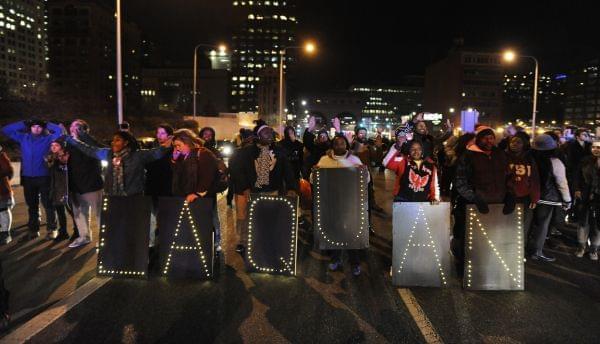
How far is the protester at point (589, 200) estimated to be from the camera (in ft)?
25.6

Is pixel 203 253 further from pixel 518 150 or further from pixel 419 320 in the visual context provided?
pixel 518 150

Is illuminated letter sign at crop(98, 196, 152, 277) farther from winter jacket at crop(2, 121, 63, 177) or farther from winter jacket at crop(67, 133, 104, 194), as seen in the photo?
winter jacket at crop(2, 121, 63, 177)

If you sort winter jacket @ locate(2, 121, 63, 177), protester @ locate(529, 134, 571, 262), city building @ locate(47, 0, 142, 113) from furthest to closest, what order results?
1. city building @ locate(47, 0, 142, 113)
2. winter jacket @ locate(2, 121, 63, 177)
3. protester @ locate(529, 134, 571, 262)

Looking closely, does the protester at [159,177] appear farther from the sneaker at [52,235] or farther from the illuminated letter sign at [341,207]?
the illuminated letter sign at [341,207]

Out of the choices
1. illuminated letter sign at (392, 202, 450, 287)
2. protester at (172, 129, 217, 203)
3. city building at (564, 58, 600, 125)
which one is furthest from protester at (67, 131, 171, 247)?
city building at (564, 58, 600, 125)

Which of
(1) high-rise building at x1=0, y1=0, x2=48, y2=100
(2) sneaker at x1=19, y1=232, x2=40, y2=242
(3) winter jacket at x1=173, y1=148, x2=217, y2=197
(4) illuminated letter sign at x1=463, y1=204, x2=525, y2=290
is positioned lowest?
(2) sneaker at x1=19, y1=232, x2=40, y2=242

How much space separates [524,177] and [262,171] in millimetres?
3634

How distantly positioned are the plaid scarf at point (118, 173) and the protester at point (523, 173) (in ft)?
17.7

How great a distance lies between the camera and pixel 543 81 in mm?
178000

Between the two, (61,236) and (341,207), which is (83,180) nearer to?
(61,236)

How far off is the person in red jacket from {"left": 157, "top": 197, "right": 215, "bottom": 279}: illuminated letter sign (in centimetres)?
247

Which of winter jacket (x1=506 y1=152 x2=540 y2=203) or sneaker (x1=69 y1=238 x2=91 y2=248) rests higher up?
winter jacket (x1=506 y1=152 x2=540 y2=203)

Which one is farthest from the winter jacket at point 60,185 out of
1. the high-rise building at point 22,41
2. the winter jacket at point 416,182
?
the high-rise building at point 22,41

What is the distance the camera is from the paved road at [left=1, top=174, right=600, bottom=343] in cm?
480
